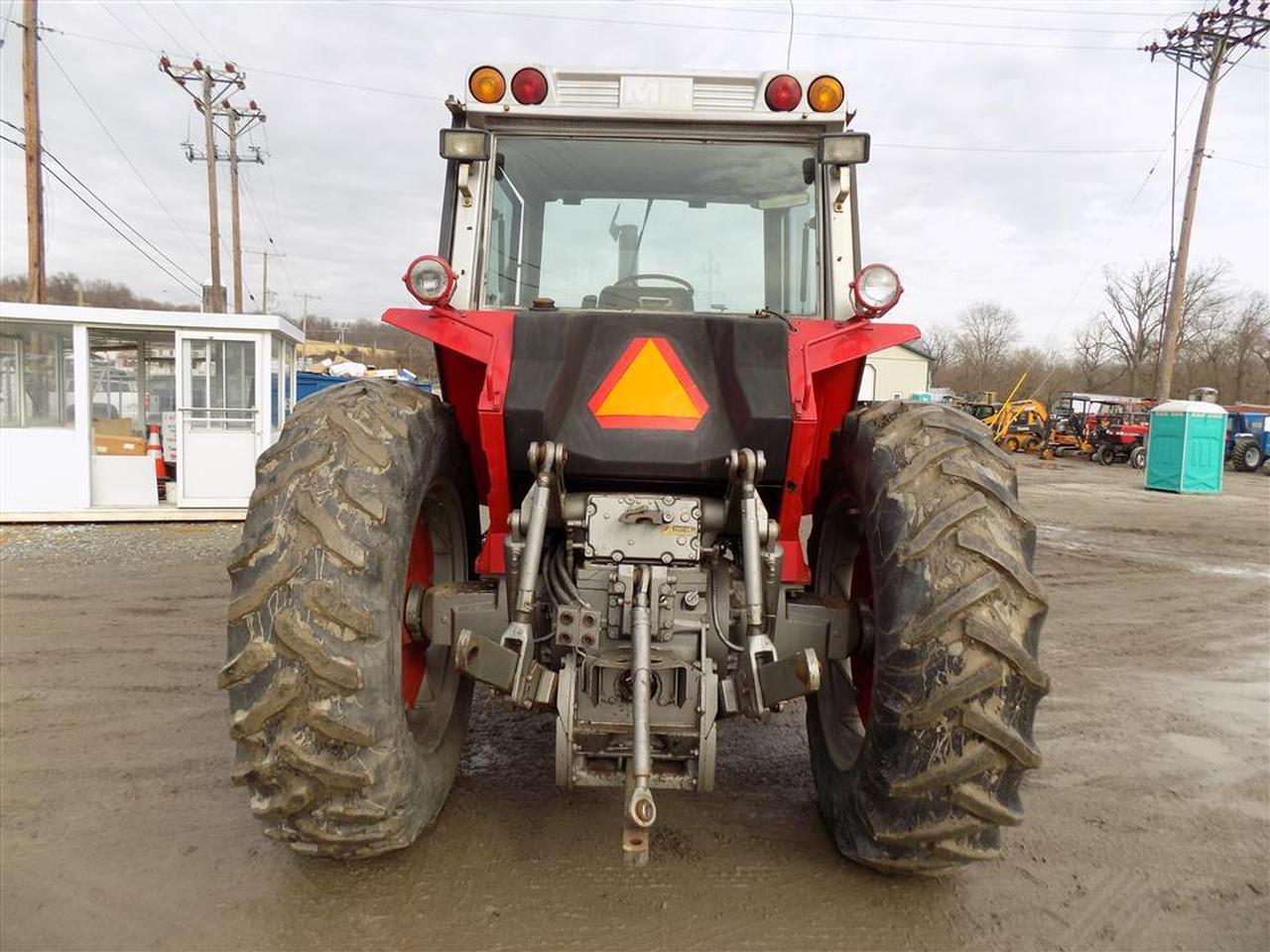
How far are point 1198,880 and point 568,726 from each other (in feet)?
7.62

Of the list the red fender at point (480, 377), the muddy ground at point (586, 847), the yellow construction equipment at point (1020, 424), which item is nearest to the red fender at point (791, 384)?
the red fender at point (480, 377)

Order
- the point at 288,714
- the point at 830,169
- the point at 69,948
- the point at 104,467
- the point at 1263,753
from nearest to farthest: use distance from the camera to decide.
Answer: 1. the point at 288,714
2. the point at 69,948
3. the point at 830,169
4. the point at 1263,753
5. the point at 104,467

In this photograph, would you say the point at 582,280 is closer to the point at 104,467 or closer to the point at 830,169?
the point at 830,169

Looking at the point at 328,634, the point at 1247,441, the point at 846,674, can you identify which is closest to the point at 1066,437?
the point at 1247,441

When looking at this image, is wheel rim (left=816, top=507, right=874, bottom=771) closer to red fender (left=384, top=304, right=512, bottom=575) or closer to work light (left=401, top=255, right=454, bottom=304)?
red fender (left=384, top=304, right=512, bottom=575)

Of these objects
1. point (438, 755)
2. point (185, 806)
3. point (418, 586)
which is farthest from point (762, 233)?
point (185, 806)

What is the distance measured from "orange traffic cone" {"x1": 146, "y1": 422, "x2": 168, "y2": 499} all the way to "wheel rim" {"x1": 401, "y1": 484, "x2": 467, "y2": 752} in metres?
9.13

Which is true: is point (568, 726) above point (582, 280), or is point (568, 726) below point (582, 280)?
below

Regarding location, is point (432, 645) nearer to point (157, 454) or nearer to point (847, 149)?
point (847, 149)

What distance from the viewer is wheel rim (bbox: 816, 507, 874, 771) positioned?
10.2 ft

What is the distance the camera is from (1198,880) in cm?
301

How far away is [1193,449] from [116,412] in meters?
21.0

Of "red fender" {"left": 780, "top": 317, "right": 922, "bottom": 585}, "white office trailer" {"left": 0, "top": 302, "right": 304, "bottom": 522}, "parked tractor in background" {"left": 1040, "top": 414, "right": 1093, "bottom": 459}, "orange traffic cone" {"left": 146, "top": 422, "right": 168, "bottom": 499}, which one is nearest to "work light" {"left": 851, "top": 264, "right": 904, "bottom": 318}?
"red fender" {"left": 780, "top": 317, "right": 922, "bottom": 585}

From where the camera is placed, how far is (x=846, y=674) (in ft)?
11.5
